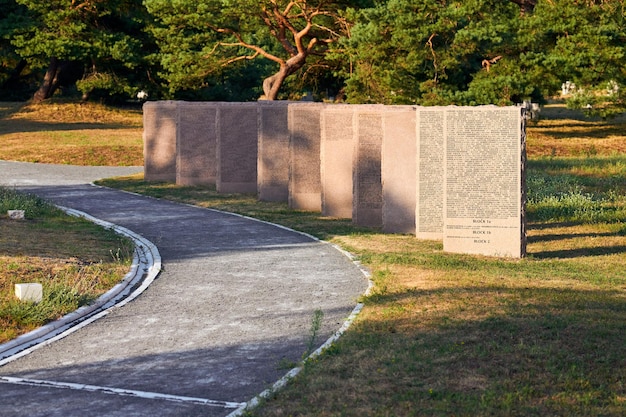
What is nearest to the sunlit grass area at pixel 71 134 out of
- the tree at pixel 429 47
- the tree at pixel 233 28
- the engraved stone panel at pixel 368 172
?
the tree at pixel 233 28

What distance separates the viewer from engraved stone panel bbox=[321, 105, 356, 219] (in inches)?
824

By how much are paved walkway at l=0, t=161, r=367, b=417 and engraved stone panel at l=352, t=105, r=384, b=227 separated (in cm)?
198

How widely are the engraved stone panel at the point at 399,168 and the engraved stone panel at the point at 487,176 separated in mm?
2613

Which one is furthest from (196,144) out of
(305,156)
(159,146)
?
(305,156)

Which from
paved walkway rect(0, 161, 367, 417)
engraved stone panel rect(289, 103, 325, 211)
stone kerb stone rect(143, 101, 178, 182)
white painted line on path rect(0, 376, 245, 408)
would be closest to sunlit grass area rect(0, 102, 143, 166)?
stone kerb stone rect(143, 101, 178, 182)

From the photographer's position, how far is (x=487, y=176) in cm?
1598

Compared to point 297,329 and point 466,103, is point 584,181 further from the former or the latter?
point 297,329

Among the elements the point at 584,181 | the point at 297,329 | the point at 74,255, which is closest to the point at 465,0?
the point at 584,181

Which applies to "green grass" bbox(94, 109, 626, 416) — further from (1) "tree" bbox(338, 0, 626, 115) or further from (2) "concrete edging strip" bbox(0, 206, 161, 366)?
(1) "tree" bbox(338, 0, 626, 115)

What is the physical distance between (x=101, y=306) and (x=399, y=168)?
780 cm

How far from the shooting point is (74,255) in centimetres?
1552

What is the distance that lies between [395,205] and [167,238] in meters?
4.13

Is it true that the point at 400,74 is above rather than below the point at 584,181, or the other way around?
above

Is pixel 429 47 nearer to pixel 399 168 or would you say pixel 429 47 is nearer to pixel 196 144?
pixel 196 144
